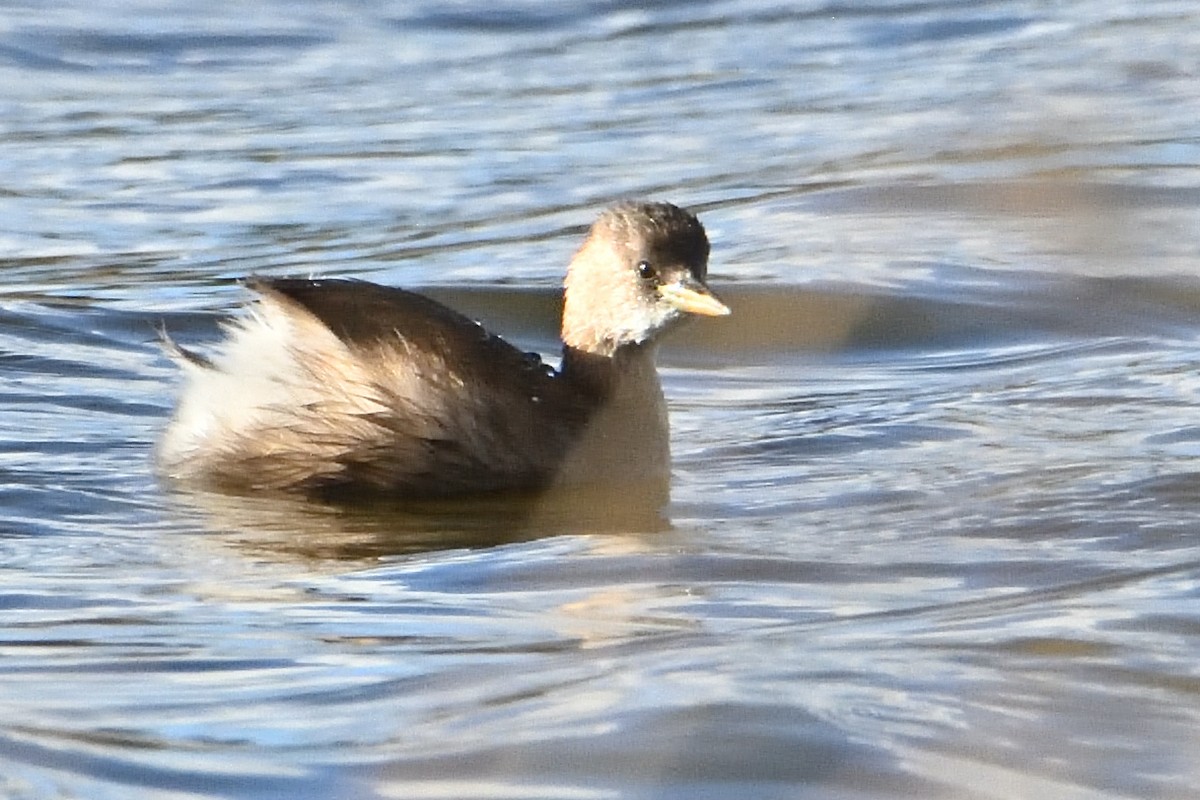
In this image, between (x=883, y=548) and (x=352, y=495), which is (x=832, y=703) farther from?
(x=352, y=495)

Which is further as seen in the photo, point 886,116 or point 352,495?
point 886,116

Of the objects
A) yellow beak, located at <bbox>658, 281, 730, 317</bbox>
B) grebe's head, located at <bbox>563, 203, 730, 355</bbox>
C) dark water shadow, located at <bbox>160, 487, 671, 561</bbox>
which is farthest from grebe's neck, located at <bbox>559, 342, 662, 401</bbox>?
dark water shadow, located at <bbox>160, 487, 671, 561</bbox>

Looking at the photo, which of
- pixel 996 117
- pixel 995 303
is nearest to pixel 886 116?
pixel 995 303

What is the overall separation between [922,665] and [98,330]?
4.70 meters

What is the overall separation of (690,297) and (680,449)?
513 mm

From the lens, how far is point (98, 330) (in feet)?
27.8

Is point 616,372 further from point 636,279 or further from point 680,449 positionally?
point 680,449

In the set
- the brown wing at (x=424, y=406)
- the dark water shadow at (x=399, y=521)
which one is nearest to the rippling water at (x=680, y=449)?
the dark water shadow at (x=399, y=521)

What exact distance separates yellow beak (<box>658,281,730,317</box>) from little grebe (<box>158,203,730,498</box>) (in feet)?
0.11

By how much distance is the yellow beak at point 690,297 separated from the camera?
673cm

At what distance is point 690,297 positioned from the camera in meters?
6.79

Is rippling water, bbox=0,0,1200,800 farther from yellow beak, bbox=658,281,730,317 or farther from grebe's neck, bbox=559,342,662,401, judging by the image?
yellow beak, bbox=658,281,730,317

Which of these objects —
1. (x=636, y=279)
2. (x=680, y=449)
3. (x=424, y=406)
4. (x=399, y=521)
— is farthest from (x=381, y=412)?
(x=680, y=449)

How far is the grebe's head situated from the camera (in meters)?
6.82
